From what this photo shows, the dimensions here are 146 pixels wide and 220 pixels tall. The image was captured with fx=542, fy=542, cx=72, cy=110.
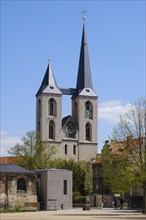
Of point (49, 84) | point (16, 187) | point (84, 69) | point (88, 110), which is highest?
point (84, 69)

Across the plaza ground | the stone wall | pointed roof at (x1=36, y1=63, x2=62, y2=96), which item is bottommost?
the plaza ground

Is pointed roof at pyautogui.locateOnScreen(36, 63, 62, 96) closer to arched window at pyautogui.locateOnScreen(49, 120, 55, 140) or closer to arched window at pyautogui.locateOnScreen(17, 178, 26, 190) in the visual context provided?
arched window at pyautogui.locateOnScreen(49, 120, 55, 140)

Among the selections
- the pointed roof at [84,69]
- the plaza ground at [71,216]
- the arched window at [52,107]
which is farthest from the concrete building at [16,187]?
the pointed roof at [84,69]

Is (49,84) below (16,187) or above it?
above

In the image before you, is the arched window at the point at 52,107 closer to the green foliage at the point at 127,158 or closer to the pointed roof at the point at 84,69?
the pointed roof at the point at 84,69

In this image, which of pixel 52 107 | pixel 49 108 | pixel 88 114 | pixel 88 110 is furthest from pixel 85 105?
pixel 49 108

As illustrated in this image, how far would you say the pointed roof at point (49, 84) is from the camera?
445 ft

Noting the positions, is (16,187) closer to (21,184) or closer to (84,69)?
(21,184)

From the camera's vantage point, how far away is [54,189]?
6906cm

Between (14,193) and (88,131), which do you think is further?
(88,131)

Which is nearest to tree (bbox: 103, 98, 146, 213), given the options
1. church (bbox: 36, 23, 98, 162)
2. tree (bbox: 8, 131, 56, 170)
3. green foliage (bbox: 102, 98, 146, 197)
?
green foliage (bbox: 102, 98, 146, 197)

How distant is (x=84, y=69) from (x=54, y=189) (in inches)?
2834

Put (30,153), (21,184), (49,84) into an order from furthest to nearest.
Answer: (49,84) < (30,153) < (21,184)

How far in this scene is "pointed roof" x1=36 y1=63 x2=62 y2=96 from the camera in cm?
13575
